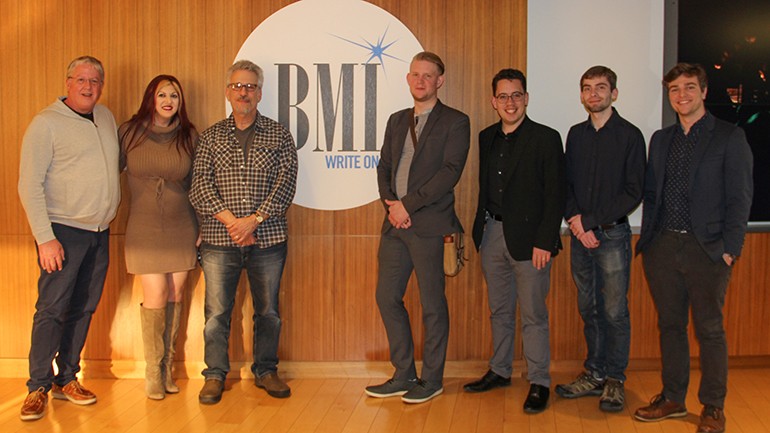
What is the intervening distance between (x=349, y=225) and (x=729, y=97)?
8.86 ft

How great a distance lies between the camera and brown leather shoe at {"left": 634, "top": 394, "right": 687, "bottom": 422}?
12.8 ft

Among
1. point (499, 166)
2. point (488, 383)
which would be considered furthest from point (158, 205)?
point (488, 383)

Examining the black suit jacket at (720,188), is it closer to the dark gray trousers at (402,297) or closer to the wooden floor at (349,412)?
the wooden floor at (349,412)

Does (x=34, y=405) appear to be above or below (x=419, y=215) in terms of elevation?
below

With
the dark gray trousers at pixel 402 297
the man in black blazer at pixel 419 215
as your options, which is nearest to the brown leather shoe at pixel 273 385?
the man in black blazer at pixel 419 215

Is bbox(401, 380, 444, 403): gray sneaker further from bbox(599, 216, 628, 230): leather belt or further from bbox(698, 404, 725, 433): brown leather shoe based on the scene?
bbox(698, 404, 725, 433): brown leather shoe

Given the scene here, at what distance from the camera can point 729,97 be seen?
4.95 metres

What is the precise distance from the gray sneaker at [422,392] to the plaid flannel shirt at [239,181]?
1.18 m

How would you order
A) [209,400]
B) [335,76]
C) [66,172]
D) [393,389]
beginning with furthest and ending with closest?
[335,76] → [393,389] → [209,400] → [66,172]

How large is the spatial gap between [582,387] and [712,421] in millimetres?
756

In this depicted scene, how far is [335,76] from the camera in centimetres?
467

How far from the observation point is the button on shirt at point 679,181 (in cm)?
371

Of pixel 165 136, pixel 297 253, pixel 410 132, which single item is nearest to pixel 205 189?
pixel 165 136

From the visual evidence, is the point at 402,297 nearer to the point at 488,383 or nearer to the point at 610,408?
the point at 488,383
